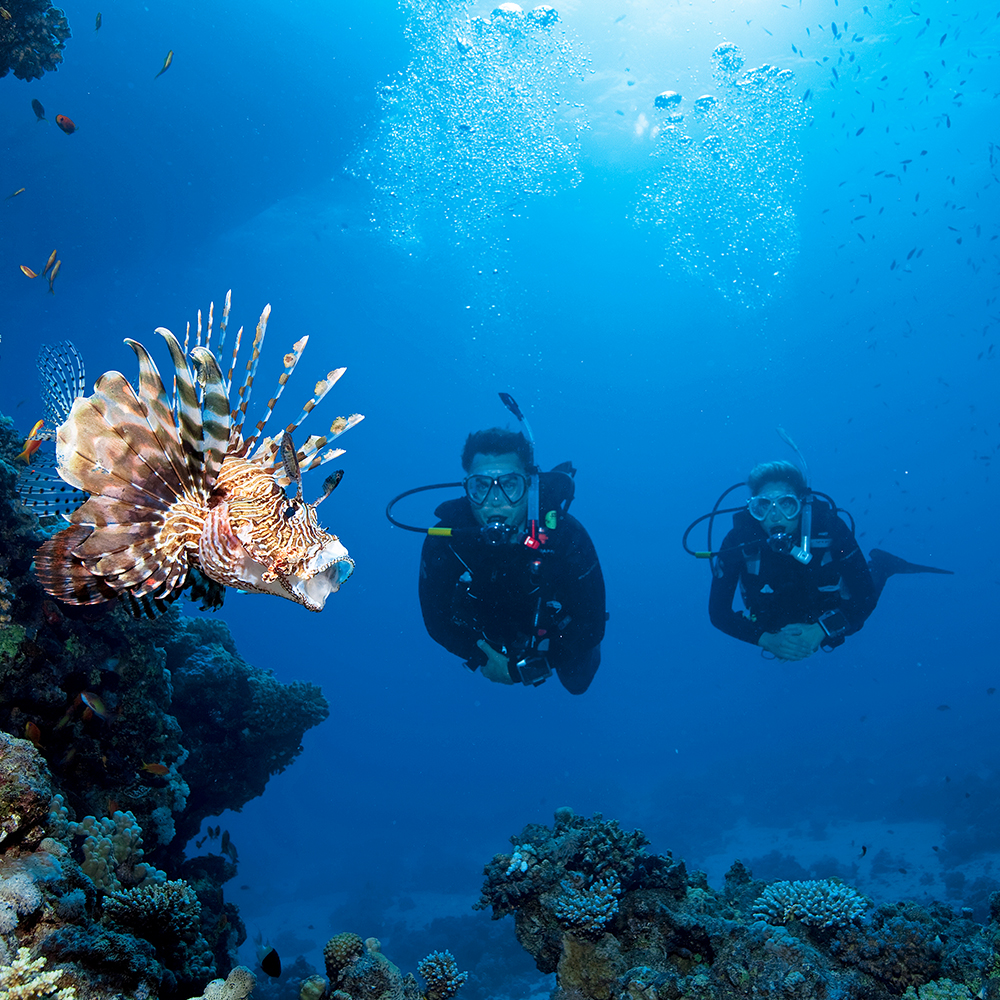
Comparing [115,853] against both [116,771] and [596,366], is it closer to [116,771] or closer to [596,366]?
[116,771]

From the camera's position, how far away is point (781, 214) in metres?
40.8

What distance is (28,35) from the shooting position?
338 inches

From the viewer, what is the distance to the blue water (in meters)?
23.9

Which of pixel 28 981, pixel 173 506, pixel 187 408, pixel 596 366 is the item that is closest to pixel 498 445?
pixel 173 506

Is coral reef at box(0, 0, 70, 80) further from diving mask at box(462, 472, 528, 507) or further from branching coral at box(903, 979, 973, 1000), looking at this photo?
branching coral at box(903, 979, 973, 1000)

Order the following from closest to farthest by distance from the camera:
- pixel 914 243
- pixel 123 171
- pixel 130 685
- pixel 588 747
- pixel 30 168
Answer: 1. pixel 130 685
2. pixel 30 168
3. pixel 123 171
4. pixel 914 243
5. pixel 588 747

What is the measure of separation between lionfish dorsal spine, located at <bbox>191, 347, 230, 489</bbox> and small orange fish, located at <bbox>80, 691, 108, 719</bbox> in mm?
3802

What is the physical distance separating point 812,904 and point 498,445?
6.77m

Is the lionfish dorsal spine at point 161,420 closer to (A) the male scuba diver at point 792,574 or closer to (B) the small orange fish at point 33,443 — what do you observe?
(B) the small orange fish at point 33,443

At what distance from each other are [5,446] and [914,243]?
197ft

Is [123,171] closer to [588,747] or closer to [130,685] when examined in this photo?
[130,685]

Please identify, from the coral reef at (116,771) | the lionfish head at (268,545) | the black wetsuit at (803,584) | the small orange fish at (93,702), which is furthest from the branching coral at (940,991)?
the small orange fish at (93,702)

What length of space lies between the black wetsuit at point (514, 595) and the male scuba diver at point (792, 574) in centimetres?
286

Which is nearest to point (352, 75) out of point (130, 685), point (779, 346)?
point (130, 685)
